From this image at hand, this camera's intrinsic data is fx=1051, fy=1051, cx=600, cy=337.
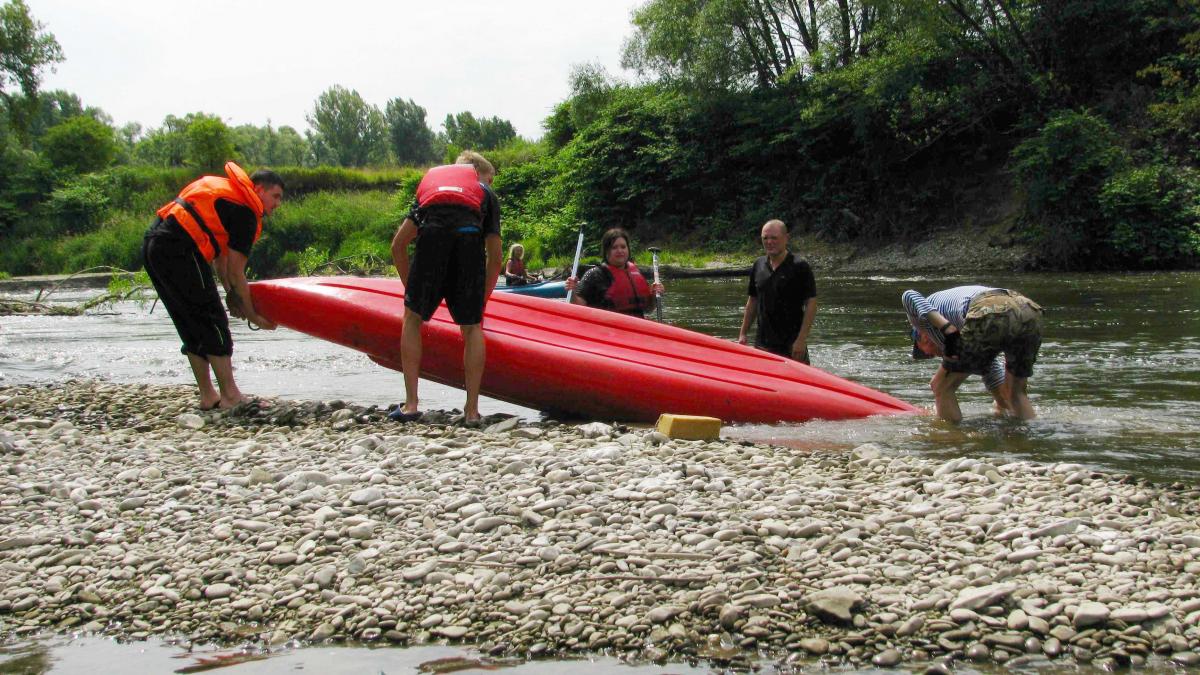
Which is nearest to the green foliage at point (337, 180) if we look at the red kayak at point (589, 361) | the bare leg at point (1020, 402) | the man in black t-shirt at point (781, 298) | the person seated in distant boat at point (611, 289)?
the person seated in distant boat at point (611, 289)

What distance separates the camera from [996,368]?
6004 mm

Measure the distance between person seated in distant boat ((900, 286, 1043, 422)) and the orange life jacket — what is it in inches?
150

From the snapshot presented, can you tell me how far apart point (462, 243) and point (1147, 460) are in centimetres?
363

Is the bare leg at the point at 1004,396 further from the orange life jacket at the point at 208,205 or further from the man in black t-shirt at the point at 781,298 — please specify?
the orange life jacket at the point at 208,205

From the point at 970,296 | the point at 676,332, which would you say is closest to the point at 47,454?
the point at 676,332

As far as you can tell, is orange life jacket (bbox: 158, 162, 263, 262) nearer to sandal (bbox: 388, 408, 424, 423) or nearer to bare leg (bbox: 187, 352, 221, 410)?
bare leg (bbox: 187, 352, 221, 410)

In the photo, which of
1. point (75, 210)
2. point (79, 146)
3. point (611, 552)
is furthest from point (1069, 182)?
point (79, 146)

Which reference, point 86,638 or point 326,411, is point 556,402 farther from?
point 86,638

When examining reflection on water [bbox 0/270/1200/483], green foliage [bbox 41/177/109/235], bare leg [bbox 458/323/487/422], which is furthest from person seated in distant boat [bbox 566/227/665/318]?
green foliage [bbox 41/177/109/235]

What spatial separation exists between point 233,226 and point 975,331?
13.7 feet

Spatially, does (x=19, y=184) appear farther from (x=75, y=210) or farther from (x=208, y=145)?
(x=208, y=145)

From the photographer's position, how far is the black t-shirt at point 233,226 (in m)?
6.04

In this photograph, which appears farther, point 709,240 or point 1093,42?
point 709,240

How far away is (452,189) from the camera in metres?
5.65
